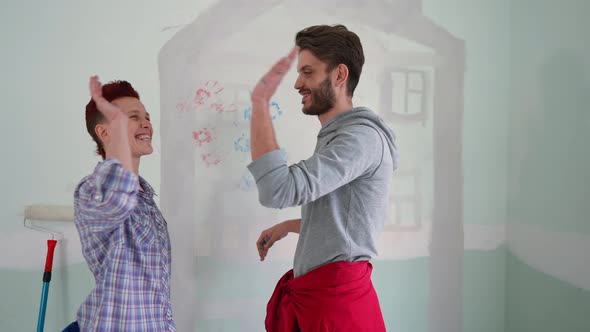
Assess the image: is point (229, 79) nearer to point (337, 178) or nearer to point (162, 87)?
point (162, 87)

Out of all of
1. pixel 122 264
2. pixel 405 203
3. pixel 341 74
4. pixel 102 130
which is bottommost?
pixel 122 264

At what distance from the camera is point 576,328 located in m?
1.38

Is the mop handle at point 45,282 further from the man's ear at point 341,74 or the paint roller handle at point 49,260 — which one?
the man's ear at point 341,74

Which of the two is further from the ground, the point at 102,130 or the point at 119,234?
the point at 102,130

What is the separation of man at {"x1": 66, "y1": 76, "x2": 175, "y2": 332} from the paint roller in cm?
39

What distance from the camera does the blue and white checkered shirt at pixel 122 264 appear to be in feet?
3.17

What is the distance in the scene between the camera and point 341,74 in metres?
1.17

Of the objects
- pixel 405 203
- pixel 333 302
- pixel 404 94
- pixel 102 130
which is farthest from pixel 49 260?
pixel 404 94

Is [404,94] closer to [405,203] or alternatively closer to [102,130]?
[405,203]

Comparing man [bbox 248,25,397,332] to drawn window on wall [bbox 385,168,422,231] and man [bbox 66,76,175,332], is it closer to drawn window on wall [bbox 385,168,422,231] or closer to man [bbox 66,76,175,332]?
man [bbox 66,76,175,332]

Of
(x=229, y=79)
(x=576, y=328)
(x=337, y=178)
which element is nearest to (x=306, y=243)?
(x=337, y=178)

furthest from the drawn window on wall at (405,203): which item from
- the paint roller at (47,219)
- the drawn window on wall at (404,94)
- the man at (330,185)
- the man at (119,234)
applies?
the paint roller at (47,219)

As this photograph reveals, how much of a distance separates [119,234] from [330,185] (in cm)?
50

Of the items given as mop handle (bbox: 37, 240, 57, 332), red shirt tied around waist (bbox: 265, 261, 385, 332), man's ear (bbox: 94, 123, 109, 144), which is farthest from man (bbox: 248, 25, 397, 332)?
mop handle (bbox: 37, 240, 57, 332)
